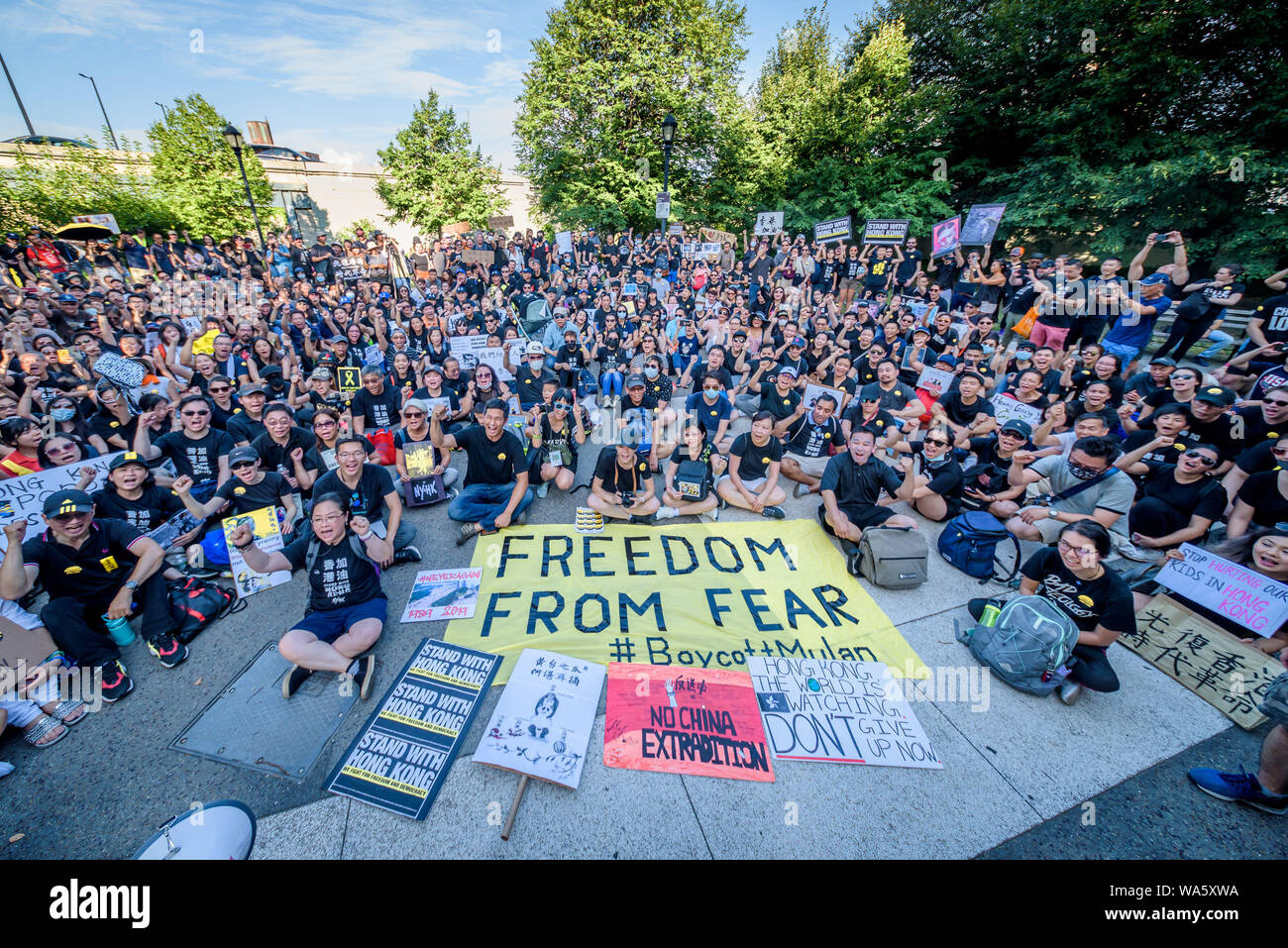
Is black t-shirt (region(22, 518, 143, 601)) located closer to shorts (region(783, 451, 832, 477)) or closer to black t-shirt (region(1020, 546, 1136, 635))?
shorts (region(783, 451, 832, 477))

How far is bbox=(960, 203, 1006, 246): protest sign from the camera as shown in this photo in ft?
41.6

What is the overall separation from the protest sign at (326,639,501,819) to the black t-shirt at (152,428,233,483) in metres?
3.93

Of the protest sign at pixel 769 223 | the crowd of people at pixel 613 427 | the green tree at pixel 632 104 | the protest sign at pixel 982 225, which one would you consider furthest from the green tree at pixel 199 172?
the protest sign at pixel 982 225

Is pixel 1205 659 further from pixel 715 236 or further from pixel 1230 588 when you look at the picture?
pixel 715 236

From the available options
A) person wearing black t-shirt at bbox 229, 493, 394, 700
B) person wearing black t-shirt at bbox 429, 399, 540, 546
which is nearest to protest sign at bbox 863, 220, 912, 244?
person wearing black t-shirt at bbox 429, 399, 540, 546

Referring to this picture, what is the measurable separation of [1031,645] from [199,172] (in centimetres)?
3007

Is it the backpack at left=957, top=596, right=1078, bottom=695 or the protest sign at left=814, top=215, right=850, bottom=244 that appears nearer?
the backpack at left=957, top=596, right=1078, bottom=695

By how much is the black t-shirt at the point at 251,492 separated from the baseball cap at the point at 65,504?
4.49 ft

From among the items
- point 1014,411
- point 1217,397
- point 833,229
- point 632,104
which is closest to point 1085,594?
point 1217,397

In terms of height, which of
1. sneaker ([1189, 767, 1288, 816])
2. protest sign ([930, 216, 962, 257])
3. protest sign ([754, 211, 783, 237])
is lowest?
sneaker ([1189, 767, 1288, 816])

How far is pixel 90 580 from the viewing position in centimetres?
421

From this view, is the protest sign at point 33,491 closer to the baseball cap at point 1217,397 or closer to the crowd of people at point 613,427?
the crowd of people at point 613,427

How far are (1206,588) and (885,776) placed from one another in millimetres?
3577

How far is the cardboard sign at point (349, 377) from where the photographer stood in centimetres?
866
